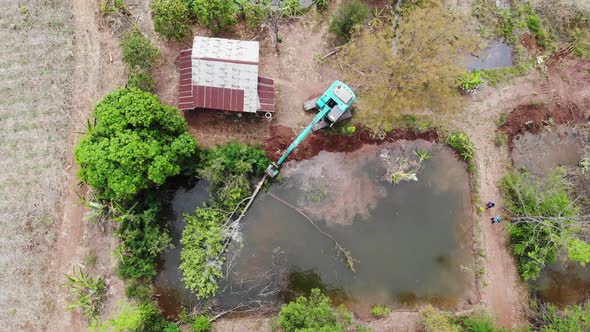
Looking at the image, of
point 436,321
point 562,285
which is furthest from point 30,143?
point 562,285

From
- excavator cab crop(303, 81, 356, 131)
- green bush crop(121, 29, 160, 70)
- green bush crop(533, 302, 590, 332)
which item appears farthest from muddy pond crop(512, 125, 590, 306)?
green bush crop(121, 29, 160, 70)

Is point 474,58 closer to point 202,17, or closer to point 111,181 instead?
point 202,17

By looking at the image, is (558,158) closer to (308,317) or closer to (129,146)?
(308,317)

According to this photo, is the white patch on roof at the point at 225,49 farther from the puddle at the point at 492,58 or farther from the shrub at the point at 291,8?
the puddle at the point at 492,58

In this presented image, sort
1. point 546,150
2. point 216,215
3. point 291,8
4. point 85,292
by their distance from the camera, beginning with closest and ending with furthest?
point 216,215 < point 85,292 < point 291,8 < point 546,150

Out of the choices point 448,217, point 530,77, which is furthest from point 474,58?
point 448,217

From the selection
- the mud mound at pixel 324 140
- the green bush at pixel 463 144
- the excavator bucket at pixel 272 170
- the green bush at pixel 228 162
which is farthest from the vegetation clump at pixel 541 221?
the green bush at pixel 228 162

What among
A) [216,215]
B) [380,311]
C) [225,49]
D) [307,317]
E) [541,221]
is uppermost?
[225,49]
